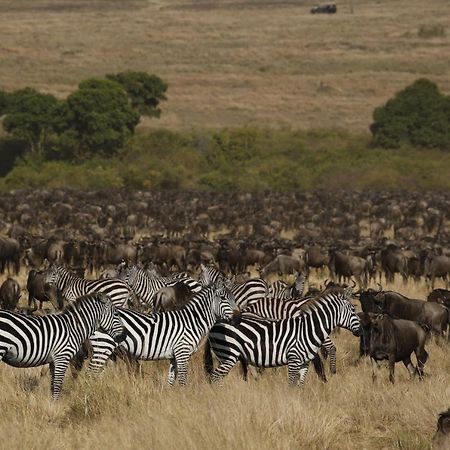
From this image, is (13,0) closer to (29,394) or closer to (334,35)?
(334,35)

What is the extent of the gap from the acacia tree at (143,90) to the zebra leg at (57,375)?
7252 centimetres

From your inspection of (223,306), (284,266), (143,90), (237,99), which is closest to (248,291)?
(223,306)

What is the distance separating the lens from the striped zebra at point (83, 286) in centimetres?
1702

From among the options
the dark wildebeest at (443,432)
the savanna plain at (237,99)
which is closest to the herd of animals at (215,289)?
the dark wildebeest at (443,432)

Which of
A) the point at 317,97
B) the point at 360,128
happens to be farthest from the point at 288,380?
the point at 317,97

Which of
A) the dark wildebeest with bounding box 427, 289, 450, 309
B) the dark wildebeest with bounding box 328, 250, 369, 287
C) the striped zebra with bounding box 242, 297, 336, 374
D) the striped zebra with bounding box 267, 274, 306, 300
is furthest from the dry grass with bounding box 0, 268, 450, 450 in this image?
the dark wildebeest with bounding box 328, 250, 369, 287

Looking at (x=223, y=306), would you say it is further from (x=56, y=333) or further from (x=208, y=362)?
(x=56, y=333)

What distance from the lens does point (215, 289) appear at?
13.1 meters

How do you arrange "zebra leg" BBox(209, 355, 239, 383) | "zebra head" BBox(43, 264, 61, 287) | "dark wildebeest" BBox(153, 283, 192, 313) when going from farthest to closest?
"zebra head" BBox(43, 264, 61, 287), "dark wildebeest" BBox(153, 283, 192, 313), "zebra leg" BBox(209, 355, 239, 383)

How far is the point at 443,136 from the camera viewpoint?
252 feet

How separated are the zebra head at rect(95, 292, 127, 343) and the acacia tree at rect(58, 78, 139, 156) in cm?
5990

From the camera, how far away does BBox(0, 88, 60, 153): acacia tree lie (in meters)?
73.4

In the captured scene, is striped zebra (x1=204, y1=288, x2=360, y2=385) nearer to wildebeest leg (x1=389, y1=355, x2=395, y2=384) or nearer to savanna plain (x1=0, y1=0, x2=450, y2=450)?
savanna plain (x1=0, y1=0, x2=450, y2=450)

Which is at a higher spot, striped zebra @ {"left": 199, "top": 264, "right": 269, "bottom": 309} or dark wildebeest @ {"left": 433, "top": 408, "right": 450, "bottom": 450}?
dark wildebeest @ {"left": 433, "top": 408, "right": 450, "bottom": 450}
